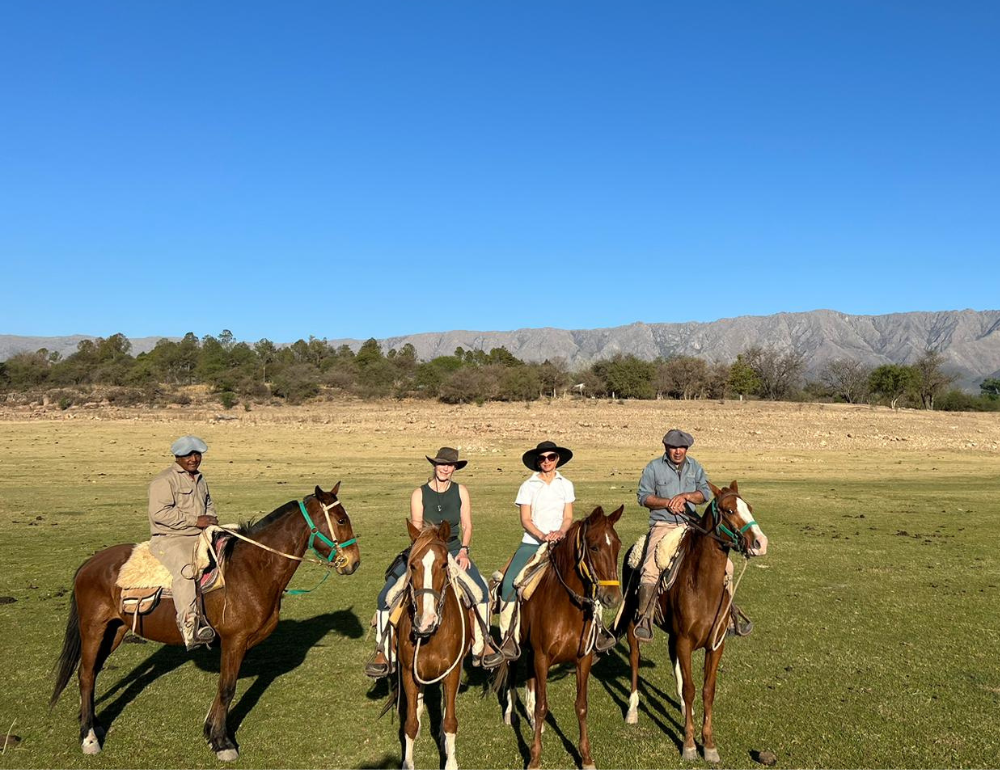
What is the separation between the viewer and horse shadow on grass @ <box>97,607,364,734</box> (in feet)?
27.7

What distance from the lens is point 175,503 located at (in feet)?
25.1

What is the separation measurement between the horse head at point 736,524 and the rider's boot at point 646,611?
1.30m

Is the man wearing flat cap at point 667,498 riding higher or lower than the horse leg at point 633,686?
higher

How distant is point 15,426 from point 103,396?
1114 inches

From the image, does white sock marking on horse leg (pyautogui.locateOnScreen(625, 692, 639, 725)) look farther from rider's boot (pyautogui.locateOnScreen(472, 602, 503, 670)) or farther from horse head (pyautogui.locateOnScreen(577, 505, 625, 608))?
horse head (pyautogui.locateOnScreen(577, 505, 625, 608))

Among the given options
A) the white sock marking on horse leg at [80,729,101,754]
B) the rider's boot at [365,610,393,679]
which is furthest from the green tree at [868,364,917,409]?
the white sock marking on horse leg at [80,729,101,754]

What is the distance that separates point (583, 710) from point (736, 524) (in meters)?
2.40

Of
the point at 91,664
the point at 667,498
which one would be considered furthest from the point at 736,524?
the point at 91,664

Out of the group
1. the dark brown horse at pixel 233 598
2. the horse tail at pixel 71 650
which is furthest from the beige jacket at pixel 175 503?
the horse tail at pixel 71 650

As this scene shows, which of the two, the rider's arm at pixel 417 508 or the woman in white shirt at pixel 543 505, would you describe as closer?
the rider's arm at pixel 417 508

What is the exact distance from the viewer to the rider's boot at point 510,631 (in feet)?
24.5

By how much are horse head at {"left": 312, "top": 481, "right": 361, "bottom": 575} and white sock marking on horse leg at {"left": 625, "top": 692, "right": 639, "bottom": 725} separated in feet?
11.8

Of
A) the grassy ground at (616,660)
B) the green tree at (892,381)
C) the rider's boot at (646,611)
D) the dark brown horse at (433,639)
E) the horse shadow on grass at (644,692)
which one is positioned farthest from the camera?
the green tree at (892,381)

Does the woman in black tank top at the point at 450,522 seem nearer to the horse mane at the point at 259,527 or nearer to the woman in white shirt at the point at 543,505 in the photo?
the woman in white shirt at the point at 543,505
